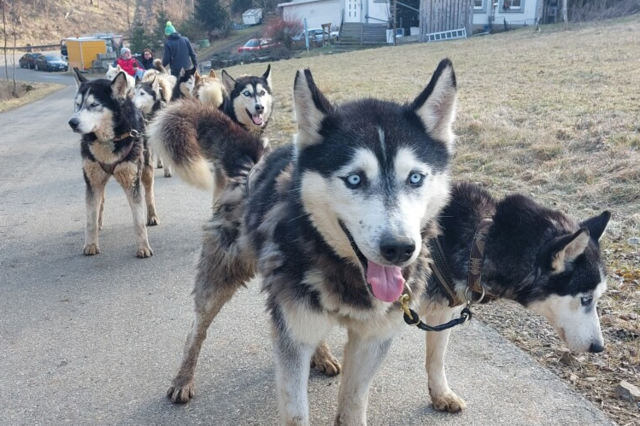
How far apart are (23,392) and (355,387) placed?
2043 mm

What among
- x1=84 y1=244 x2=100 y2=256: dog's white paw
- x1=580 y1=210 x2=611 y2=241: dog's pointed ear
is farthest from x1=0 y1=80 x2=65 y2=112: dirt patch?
x1=580 y1=210 x2=611 y2=241: dog's pointed ear

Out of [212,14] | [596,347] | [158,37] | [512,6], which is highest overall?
[212,14]

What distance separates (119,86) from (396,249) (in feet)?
16.0

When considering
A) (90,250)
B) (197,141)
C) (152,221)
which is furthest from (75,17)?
(197,141)

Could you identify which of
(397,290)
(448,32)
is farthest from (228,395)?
(448,32)

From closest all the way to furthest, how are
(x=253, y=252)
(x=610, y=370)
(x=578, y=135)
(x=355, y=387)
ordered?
1. (x=355, y=387)
2. (x=253, y=252)
3. (x=610, y=370)
4. (x=578, y=135)

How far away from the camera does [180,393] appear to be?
321 cm

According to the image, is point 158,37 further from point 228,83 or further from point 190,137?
point 190,137

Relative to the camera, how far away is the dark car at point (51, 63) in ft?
151

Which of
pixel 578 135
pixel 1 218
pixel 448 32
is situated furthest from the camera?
pixel 448 32

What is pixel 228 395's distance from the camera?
10.7ft

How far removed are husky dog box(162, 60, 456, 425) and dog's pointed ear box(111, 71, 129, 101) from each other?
386cm

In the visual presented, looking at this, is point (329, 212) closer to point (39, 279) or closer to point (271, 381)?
point (271, 381)

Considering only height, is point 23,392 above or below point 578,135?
below
